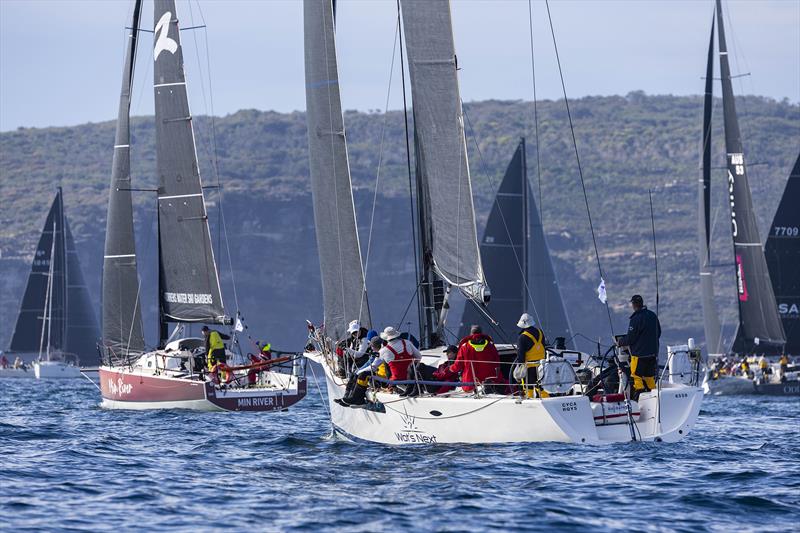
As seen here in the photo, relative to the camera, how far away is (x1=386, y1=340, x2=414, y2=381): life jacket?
59.1 ft

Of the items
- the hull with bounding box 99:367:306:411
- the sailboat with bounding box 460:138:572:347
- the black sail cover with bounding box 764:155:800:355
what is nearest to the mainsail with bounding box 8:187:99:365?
the sailboat with bounding box 460:138:572:347

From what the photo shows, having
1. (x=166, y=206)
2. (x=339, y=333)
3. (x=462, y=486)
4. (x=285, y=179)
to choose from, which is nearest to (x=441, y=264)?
(x=339, y=333)

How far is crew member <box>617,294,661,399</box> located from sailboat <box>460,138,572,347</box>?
79.4 ft

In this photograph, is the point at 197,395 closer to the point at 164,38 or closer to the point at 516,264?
the point at 164,38

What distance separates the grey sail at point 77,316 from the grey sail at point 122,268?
A: 39.2m

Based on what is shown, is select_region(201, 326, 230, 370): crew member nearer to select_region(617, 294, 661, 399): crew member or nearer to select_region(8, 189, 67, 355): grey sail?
select_region(617, 294, 661, 399): crew member

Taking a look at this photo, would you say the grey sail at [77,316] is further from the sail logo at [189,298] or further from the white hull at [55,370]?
the sail logo at [189,298]

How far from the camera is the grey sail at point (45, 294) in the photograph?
70.2m

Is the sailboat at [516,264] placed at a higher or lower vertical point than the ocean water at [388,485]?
higher

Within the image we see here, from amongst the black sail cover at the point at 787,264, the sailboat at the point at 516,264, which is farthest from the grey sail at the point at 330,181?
the black sail cover at the point at 787,264

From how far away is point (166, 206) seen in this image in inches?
1254

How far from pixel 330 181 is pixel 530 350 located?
6831 millimetres

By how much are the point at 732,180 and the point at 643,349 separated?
1252 inches

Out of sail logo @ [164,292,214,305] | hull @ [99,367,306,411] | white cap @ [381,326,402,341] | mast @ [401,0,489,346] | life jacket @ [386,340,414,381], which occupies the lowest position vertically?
hull @ [99,367,306,411]
